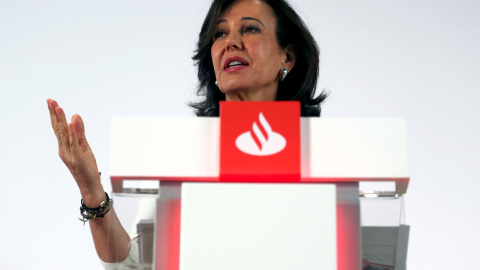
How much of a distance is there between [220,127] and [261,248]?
209 mm

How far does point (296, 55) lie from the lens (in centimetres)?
206

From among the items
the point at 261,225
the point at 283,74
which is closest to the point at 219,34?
the point at 283,74

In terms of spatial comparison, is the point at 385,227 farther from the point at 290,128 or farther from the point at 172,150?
the point at 172,150

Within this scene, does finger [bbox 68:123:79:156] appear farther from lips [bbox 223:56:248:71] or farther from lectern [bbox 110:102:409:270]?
lips [bbox 223:56:248:71]

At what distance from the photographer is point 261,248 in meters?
1.08

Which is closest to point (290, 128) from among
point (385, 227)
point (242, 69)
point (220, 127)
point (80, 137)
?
point (220, 127)

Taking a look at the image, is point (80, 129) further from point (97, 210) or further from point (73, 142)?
point (97, 210)

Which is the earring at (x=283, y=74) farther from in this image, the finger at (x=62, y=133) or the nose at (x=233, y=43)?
the finger at (x=62, y=133)

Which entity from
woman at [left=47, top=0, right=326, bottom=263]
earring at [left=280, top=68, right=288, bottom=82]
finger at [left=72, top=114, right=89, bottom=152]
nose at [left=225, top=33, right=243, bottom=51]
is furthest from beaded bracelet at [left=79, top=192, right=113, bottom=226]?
earring at [left=280, top=68, right=288, bottom=82]

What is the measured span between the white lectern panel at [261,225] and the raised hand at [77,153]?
0.46m

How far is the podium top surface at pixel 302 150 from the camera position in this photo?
1.14 m

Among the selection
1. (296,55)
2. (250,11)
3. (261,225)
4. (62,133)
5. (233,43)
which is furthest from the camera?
(296,55)

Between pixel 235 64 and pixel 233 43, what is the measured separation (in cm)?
6

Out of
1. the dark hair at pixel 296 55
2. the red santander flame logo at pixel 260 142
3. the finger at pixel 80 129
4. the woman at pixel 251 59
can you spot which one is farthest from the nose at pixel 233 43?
the red santander flame logo at pixel 260 142
